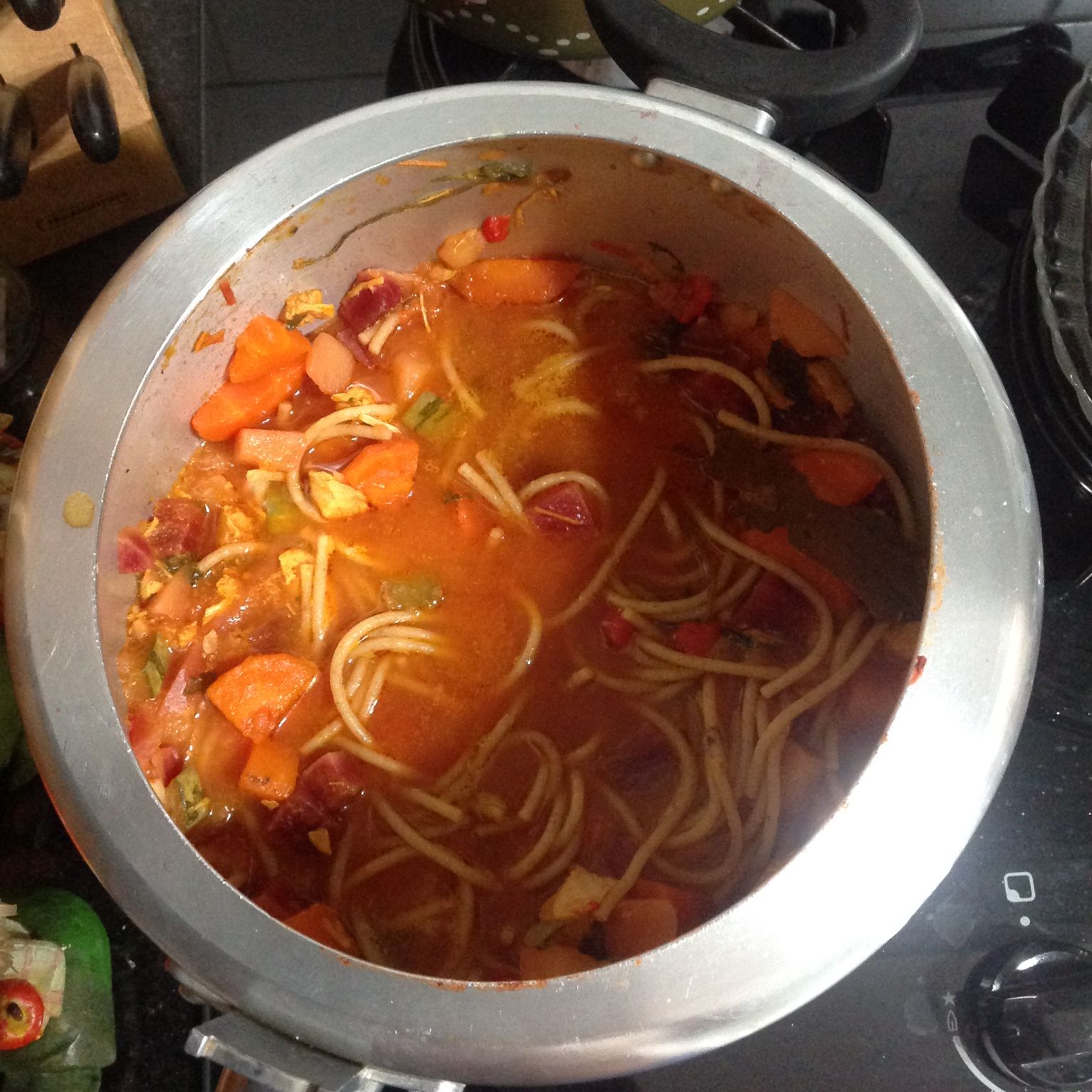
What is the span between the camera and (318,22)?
2080mm

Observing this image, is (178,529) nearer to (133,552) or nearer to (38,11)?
(133,552)

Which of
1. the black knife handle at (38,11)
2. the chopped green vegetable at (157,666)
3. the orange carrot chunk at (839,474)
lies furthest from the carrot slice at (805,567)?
the black knife handle at (38,11)

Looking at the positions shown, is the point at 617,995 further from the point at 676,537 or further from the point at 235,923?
the point at 676,537

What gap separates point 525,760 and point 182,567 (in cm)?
73

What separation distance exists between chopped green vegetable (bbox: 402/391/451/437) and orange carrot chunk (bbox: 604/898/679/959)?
3.26ft

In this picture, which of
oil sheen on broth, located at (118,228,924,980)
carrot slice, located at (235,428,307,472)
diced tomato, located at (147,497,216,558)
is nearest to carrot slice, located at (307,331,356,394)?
oil sheen on broth, located at (118,228,924,980)

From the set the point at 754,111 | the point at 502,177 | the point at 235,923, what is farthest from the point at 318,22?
the point at 235,923

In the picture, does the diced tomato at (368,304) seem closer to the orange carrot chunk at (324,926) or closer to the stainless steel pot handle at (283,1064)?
the orange carrot chunk at (324,926)

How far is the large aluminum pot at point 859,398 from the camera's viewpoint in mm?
1049

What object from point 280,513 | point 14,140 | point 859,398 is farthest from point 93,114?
point 859,398

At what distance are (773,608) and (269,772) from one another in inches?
38.7

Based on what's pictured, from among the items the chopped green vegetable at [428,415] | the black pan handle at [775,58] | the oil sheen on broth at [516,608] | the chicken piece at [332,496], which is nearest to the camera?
the black pan handle at [775,58]

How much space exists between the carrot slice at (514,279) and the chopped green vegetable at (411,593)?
61 cm

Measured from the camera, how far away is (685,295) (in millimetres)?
1796
